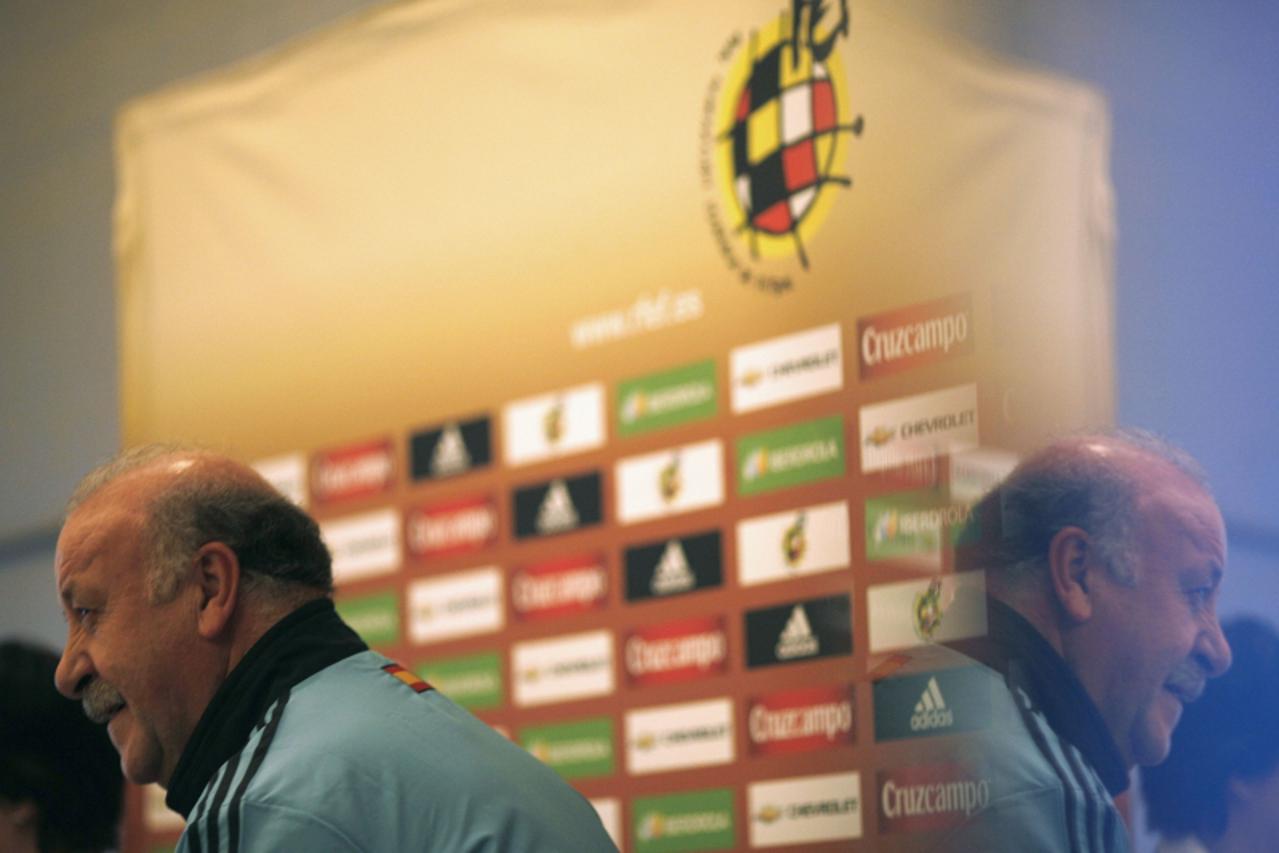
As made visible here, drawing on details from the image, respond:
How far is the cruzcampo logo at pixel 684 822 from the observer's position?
2.73m

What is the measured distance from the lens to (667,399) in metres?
2.92

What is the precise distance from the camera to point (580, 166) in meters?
3.13

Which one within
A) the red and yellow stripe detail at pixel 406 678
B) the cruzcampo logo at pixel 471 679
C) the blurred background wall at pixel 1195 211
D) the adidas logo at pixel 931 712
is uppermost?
the blurred background wall at pixel 1195 211

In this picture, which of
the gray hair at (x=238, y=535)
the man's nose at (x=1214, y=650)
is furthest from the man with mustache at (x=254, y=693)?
the man's nose at (x=1214, y=650)

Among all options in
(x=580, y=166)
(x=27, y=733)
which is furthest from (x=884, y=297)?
(x=27, y=733)

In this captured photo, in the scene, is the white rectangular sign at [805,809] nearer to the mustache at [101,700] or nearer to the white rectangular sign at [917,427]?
the white rectangular sign at [917,427]

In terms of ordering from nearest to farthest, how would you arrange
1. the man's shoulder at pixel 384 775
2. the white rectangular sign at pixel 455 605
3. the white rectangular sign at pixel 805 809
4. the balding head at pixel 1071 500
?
1. the man's shoulder at pixel 384 775
2. the balding head at pixel 1071 500
3. the white rectangular sign at pixel 805 809
4. the white rectangular sign at pixel 455 605

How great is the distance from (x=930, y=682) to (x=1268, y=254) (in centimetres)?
69

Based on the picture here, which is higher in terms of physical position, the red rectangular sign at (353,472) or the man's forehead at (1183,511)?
the man's forehead at (1183,511)

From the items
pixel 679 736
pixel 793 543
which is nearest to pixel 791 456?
pixel 793 543

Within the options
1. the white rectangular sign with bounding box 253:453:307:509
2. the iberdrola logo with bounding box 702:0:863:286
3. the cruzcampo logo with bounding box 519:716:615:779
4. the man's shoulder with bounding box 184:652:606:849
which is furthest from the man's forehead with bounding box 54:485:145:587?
the white rectangular sign with bounding box 253:453:307:509

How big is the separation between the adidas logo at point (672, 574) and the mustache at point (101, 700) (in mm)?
912

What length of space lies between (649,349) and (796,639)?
0.58 metres

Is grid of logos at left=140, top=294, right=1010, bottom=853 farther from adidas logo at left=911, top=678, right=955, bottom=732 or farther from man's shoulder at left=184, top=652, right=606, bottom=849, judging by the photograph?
man's shoulder at left=184, top=652, right=606, bottom=849
